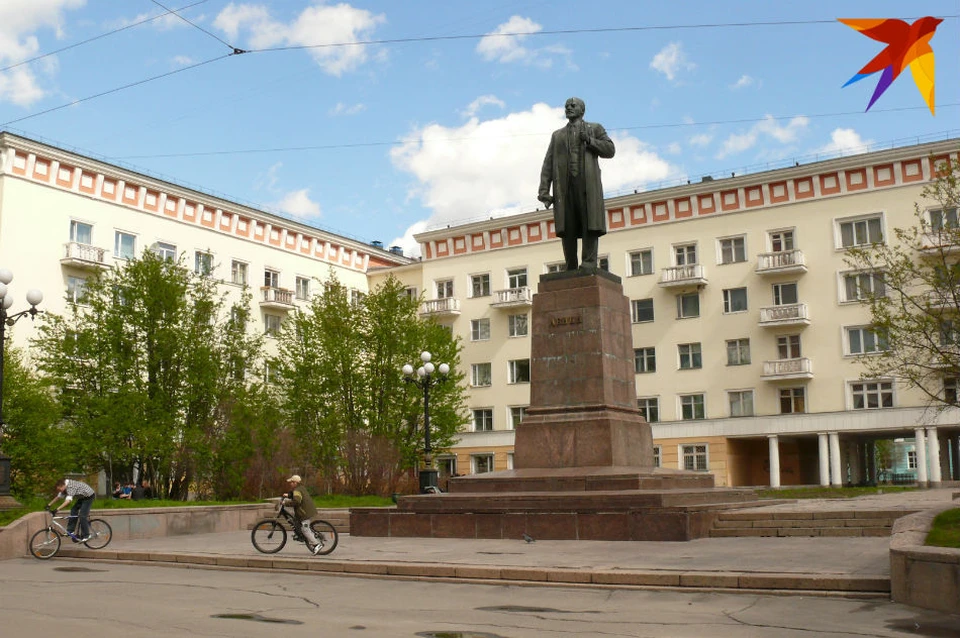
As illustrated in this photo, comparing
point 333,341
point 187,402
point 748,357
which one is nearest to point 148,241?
point 333,341

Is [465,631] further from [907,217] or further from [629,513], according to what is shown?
[907,217]

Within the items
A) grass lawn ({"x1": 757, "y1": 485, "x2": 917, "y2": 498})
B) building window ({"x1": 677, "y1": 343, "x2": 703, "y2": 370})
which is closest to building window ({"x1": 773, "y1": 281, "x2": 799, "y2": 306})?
building window ({"x1": 677, "y1": 343, "x2": 703, "y2": 370})

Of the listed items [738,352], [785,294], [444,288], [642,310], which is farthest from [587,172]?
[444,288]

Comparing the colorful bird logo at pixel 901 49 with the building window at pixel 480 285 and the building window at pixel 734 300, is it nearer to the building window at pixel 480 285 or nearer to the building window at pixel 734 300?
the building window at pixel 734 300

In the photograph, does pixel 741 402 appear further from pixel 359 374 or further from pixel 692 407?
pixel 359 374

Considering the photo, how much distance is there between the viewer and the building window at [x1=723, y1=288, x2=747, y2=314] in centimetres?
4772

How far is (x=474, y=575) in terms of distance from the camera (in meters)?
11.9

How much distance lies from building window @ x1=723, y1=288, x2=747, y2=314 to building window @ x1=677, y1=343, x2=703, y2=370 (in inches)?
93.1

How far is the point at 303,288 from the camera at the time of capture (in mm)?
55875

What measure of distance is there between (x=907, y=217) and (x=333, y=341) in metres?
25.5

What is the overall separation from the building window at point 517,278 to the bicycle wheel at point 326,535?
130ft

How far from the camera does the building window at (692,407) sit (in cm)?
4838

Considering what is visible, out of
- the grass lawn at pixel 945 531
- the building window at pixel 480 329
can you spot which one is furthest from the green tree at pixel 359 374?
the grass lawn at pixel 945 531

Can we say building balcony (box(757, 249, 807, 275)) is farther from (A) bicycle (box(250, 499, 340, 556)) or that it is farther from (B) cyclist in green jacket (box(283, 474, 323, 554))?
(B) cyclist in green jacket (box(283, 474, 323, 554))
